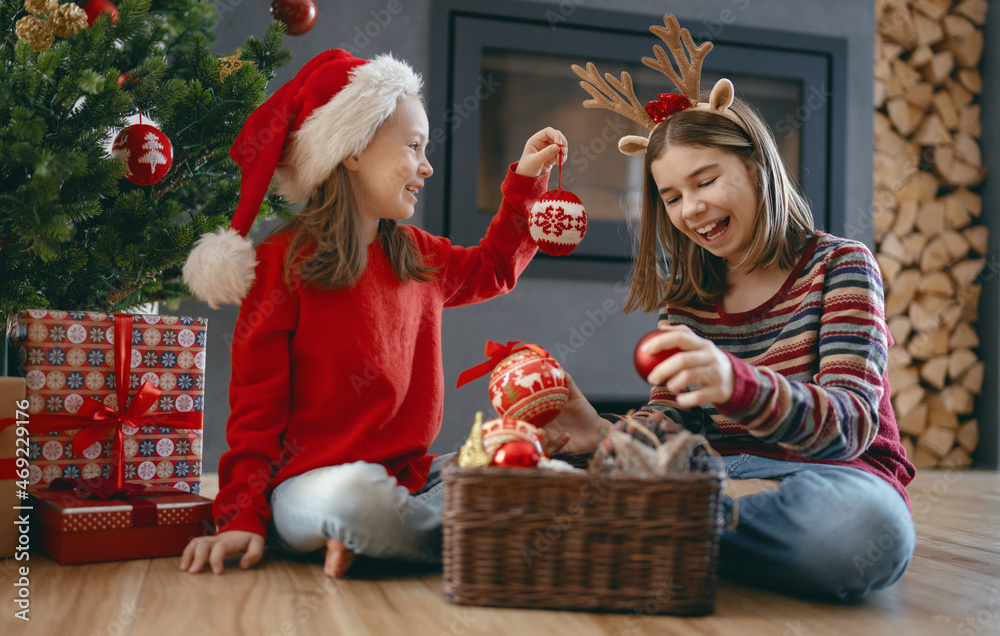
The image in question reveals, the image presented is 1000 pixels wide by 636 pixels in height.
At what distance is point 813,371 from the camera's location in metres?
1.14

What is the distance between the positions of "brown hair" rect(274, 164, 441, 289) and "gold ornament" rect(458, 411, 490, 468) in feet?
1.18

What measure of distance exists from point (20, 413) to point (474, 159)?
1.58 metres

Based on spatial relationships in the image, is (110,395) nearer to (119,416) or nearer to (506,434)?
(119,416)

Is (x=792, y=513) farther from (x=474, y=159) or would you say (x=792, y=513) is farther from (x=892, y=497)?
(x=474, y=159)

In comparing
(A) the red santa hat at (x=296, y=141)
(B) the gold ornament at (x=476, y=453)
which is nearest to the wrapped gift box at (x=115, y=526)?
(A) the red santa hat at (x=296, y=141)

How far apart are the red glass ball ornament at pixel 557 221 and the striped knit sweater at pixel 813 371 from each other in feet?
0.73

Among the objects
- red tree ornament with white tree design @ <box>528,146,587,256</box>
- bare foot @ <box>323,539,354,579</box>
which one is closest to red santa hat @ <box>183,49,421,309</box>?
red tree ornament with white tree design @ <box>528,146,587,256</box>

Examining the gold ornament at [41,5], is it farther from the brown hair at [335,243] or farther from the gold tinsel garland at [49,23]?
the brown hair at [335,243]

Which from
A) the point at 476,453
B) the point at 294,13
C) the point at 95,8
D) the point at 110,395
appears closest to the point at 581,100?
the point at 294,13

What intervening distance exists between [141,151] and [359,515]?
0.72m

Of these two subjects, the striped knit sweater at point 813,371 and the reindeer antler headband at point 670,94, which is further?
the reindeer antler headband at point 670,94

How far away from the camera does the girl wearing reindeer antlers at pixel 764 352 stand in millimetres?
921

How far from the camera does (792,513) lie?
103 cm

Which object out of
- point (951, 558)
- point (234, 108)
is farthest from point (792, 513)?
point (234, 108)
